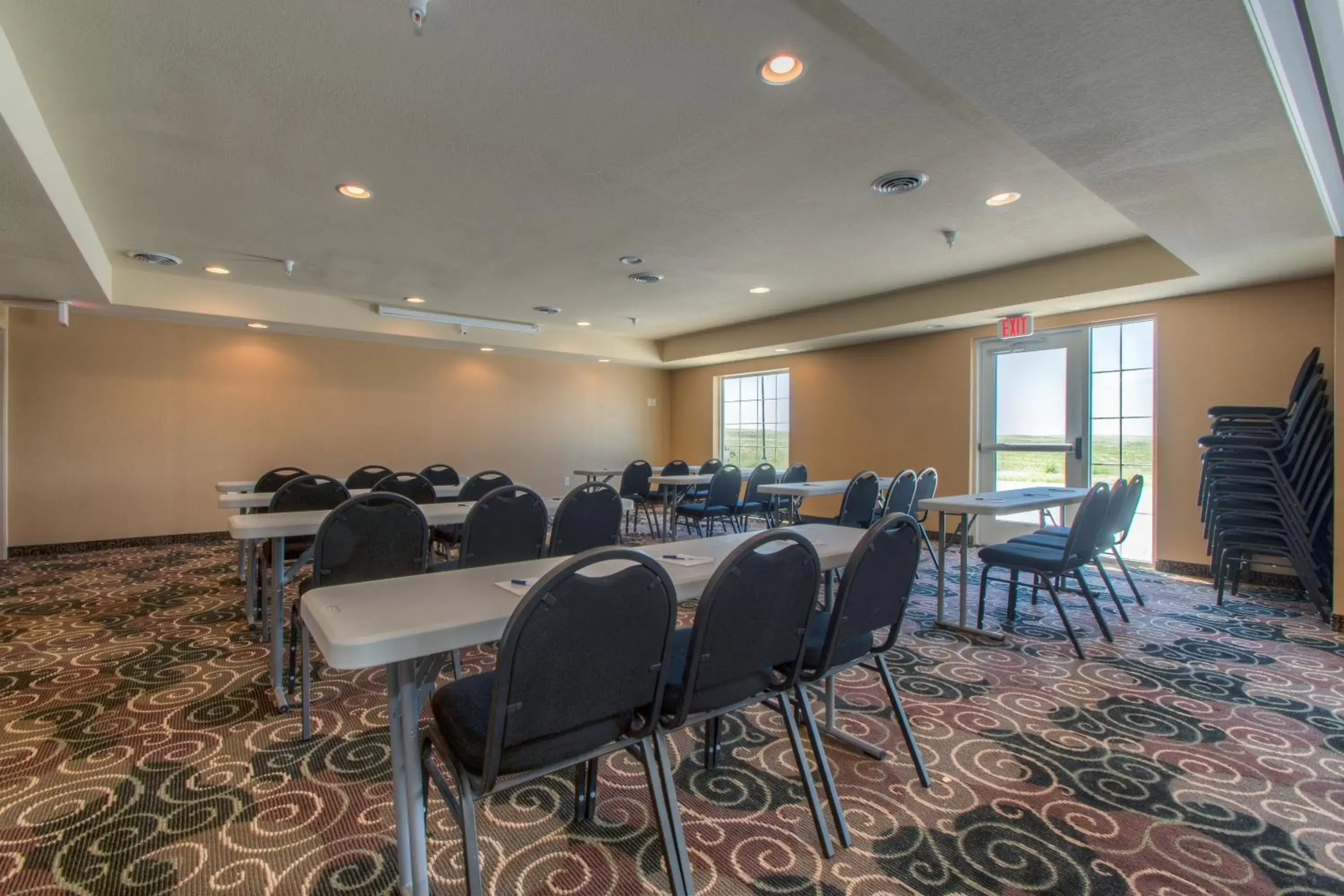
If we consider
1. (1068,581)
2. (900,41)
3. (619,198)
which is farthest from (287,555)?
(1068,581)

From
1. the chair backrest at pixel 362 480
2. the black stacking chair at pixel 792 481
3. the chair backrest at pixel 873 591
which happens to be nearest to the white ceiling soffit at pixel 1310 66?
the chair backrest at pixel 873 591

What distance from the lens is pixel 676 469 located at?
7254mm

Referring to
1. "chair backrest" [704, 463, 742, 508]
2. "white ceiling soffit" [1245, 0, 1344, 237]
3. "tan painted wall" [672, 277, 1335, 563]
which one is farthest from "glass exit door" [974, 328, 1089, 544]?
"white ceiling soffit" [1245, 0, 1344, 237]

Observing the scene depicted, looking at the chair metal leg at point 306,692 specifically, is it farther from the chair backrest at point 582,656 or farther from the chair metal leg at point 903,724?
the chair metal leg at point 903,724

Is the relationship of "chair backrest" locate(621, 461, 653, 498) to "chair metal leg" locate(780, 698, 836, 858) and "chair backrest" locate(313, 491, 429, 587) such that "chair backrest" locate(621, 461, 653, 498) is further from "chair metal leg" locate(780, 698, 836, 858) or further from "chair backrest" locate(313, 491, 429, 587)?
"chair metal leg" locate(780, 698, 836, 858)

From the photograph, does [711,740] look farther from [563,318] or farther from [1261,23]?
[563,318]

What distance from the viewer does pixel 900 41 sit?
1858 mm

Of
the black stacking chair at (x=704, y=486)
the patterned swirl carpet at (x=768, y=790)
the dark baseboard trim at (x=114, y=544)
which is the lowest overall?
the patterned swirl carpet at (x=768, y=790)

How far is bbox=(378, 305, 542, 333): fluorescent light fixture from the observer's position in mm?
6855

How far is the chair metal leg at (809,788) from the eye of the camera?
161 centimetres

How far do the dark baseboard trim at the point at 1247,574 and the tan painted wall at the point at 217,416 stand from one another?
23.5ft

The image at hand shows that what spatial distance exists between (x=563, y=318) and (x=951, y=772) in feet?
21.9

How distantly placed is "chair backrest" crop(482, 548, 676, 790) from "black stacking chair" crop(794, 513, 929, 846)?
56 cm

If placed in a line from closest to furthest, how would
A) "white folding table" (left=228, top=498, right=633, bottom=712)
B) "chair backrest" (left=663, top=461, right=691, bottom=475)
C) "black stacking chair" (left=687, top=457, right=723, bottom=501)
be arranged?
"white folding table" (left=228, top=498, right=633, bottom=712) < "black stacking chair" (left=687, top=457, right=723, bottom=501) < "chair backrest" (left=663, top=461, right=691, bottom=475)
